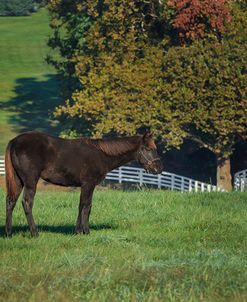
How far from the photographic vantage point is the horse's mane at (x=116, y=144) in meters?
21.0

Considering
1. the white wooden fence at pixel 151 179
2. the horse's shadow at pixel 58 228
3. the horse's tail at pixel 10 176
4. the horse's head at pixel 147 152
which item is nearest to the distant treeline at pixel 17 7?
the white wooden fence at pixel 151 179

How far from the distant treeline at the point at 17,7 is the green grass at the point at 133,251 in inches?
3718

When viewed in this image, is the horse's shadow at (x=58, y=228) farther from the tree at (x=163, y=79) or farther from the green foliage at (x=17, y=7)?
the green foliage at (x=17, y=7)

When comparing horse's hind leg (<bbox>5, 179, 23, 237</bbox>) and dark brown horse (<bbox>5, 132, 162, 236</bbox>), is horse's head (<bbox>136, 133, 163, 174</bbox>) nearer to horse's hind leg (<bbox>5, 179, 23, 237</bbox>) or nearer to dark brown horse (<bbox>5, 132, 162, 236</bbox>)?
dark brown horse (<bbox>5, 132, 162, 236</bbox>)

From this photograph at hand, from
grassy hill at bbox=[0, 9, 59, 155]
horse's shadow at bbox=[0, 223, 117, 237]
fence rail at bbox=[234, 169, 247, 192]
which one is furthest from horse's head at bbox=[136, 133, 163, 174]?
grassy hill at bbox=[0, 9, 59, 155]

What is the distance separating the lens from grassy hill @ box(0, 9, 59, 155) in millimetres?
74375

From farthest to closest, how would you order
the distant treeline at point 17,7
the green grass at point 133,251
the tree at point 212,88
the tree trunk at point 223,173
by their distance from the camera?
1. the distant treeline at point 17,7
2. the tree trunk at point 223,173
3. the tree at point 212,88
4. the green grass at point 133,251

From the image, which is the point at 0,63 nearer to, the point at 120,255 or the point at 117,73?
the point at 117,73

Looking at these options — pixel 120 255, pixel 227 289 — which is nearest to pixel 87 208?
pixel 120 255

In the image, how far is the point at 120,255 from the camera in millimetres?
17172

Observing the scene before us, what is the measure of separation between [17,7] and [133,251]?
105 m

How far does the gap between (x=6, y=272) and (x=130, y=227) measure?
22.9 ft

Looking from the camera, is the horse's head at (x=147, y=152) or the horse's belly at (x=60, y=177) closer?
the horse's belly at (x=60, y=177)

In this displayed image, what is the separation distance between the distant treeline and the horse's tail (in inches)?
3963
